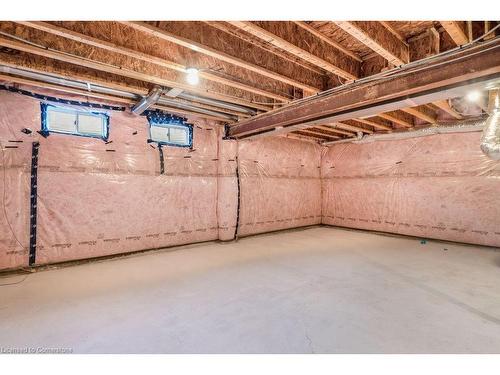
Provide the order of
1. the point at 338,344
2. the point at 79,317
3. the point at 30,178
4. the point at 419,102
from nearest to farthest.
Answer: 1. the point at 338,344
2. the point at 79,317
3. the point at 419,102
4. the point at 30,178

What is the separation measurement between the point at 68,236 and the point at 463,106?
6536mm

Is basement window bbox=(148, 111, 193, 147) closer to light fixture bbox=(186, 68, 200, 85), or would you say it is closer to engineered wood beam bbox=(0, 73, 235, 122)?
engineered wood beam bbox=(0, 73, 235, 122)

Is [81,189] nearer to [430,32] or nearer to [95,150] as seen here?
[95,150]

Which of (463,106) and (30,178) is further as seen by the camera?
(463,106)

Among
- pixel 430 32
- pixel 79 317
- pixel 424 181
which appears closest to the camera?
pixel 79 317

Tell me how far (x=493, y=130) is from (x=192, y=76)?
3.34 m

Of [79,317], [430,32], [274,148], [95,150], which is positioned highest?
[430,32]

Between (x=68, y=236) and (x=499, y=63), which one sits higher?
(x=499, y=63)

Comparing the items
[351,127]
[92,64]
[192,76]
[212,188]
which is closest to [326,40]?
[192,76]

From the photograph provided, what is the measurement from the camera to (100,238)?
364 centimetres

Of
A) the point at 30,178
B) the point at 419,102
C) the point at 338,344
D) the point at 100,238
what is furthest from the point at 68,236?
the point at 419,102

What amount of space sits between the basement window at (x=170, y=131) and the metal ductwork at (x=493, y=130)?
4101 millimetres

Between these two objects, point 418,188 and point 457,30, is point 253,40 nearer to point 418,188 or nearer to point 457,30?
point 457,30

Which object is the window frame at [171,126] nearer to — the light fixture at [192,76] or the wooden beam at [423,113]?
the light fixture at [192,76]
